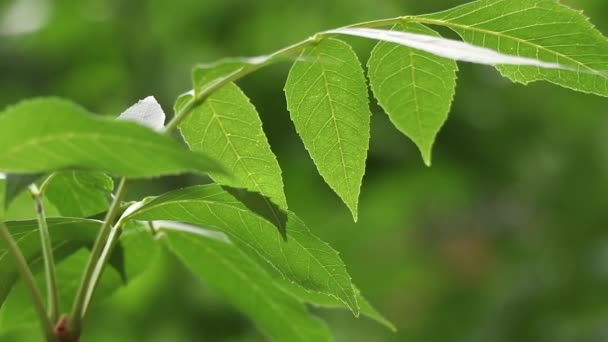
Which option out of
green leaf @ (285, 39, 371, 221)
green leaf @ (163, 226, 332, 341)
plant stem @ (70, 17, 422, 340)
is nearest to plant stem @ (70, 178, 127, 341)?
plant stem @ (70, 17, 422, 340)

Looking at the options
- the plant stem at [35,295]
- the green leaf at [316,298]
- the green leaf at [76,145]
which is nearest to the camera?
the green leaf at [76,145]

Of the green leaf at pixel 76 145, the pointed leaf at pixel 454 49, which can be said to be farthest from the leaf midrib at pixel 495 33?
the green leaf at pixel 76 145

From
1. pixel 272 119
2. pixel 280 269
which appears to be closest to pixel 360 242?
pixel 272 119

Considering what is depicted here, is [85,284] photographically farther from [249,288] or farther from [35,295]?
[249,288]

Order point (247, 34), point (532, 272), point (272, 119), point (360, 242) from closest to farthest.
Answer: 1. point (532, 272)
2. point (272, 119)
3. point (247, 34)
4. point (360, 242)

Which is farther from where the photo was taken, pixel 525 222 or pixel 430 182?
pixel 525 222

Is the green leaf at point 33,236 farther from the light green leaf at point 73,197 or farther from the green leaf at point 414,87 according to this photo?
the green leaf at point 414,87

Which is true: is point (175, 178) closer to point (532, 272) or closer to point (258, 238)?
point (532, 272)
